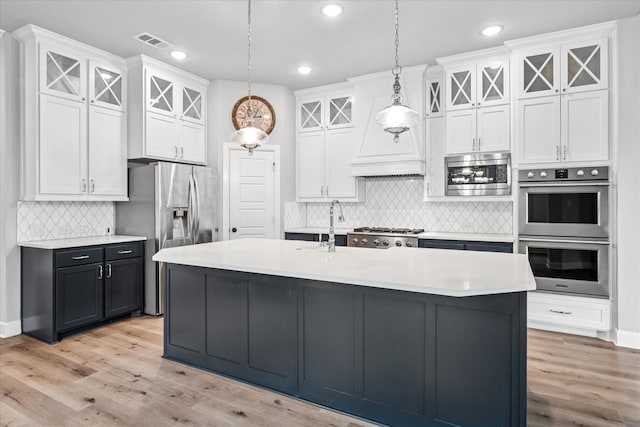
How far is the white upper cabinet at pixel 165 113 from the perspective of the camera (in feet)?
14.3

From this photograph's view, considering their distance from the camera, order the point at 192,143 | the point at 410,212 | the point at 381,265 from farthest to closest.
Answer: the point at 410,212, the point at 192,143, the point at 381,265

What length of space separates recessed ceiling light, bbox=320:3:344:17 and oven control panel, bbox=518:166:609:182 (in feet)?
7.68

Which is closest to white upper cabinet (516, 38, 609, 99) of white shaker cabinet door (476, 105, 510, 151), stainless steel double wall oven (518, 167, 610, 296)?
white shaker cabinet door (476, 105, 510, 151)

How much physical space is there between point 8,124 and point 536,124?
504 centimetres

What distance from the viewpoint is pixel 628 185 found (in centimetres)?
349

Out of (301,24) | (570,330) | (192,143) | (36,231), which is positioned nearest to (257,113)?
(192,143)

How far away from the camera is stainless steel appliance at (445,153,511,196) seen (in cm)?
414

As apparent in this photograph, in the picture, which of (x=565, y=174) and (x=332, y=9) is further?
(x=565, y=174)

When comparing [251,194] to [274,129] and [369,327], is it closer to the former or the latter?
[274,129]

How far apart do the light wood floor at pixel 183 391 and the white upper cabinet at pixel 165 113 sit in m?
2.20

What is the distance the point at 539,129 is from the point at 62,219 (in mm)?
4989

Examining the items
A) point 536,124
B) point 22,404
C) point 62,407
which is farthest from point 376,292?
point 536,124

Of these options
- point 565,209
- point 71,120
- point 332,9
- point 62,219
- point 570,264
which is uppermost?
point 332,9

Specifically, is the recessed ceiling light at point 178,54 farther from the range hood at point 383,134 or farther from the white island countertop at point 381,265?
the white island countertop at point 381,265
